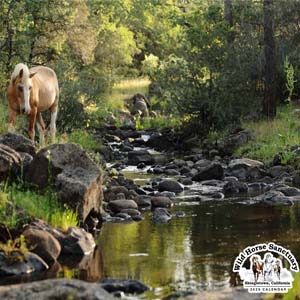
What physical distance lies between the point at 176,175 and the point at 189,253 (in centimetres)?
935

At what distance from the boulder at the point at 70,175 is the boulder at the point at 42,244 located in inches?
67.6

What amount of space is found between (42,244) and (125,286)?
6.46 ft

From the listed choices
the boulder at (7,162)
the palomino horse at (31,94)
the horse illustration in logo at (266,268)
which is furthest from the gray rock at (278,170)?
the horse illustration in logo at (266,268)

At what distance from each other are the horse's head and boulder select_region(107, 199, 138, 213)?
3505mm

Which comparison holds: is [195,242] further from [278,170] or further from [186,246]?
[278,170]

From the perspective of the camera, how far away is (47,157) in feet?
41.0

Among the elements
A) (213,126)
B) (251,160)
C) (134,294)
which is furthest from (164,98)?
(134,294)

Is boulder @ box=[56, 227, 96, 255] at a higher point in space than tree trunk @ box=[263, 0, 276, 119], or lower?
lower

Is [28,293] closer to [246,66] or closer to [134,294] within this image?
[134,294]

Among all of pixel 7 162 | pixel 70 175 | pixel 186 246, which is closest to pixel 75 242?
pixel 186 246

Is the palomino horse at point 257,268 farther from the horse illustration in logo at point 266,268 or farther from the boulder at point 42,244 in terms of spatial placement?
the boulder at point 42,244

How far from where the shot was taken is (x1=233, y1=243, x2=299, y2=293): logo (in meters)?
7.89

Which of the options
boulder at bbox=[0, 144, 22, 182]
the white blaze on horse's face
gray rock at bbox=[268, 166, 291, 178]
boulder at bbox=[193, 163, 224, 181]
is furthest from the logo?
gray rock at bbox=[268, 166, 291, 178]

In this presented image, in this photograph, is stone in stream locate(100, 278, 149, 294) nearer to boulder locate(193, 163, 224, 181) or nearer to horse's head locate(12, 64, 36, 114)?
horse's head locate(12, 64, 36, 114)
